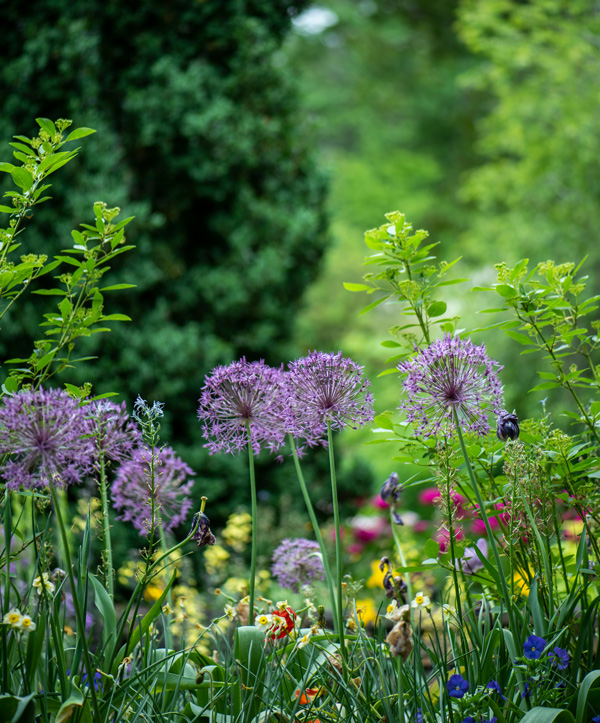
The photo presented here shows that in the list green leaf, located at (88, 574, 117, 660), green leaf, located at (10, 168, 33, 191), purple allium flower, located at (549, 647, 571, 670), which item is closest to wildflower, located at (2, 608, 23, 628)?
green leaf, located at (88, 574, 117, 660)

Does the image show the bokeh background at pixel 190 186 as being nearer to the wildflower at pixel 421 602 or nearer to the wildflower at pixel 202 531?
the wildflower at pixel 202 531

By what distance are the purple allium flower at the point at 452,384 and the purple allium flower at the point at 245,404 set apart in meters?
0.30

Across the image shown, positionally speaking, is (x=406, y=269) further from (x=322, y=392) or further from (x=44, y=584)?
(x=44, y=584)

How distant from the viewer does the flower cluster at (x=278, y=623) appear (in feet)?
5.16

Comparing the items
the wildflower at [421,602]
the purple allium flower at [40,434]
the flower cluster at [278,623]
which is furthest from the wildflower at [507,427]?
the purple allium flower at [40,434]

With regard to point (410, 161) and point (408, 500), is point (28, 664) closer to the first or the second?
point (408, 500)

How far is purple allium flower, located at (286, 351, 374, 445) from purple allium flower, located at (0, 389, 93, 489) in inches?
18.7

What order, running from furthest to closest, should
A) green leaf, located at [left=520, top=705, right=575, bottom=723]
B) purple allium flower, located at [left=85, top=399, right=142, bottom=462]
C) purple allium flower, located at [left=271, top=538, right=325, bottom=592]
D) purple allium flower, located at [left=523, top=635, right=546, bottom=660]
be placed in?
purple allium flower, located at [left=271, top=538, right=325, bottom=592] < purple allium flower, located at [left=85, top=399, right=142, bottom=462] < purple allium flower, located at [left=523, top=635, right=546, bottom=660] < green leaf, located at [left=520, top=705, right=575, bottom=723]

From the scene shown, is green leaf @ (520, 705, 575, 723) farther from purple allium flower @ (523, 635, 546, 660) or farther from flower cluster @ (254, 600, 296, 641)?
flower cluster @ (254, 600, 296, 641)

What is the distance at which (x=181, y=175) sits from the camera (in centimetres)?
522

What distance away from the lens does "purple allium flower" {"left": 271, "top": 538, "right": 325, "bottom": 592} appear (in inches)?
80.9

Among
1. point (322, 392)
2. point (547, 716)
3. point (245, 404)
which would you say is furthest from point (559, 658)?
point (245, 404)

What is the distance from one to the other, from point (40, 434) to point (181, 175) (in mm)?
4296

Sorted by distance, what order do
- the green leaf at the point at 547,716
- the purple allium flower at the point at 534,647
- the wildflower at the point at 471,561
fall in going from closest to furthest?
the green leaf at the point at 547,716 → the purple allium flower at the point at 534,647 → the wildflower at the point at 471,561
